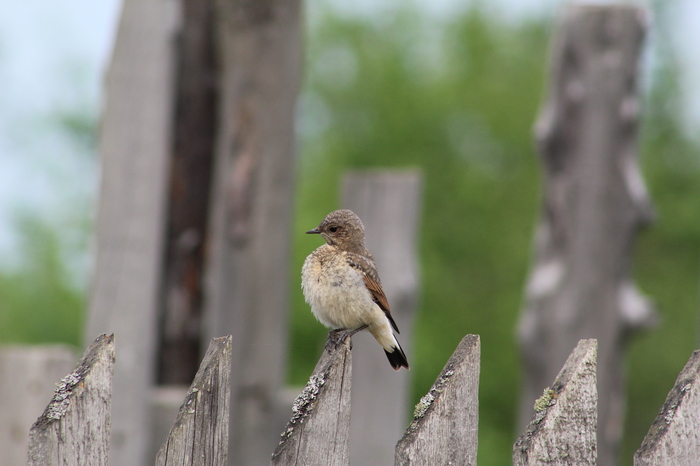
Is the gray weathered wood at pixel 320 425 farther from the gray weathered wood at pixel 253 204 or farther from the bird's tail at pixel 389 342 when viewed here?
the gray weathered wood at pixel 253 204

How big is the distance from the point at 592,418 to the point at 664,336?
518 inches

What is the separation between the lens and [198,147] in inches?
158

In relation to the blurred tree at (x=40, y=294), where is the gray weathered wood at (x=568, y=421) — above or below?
below

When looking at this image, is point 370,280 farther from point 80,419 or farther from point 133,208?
point 80,419

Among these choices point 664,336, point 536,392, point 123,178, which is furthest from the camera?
point 664,336

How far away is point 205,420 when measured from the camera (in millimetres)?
2088

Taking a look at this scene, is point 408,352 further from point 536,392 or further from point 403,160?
point 403,160

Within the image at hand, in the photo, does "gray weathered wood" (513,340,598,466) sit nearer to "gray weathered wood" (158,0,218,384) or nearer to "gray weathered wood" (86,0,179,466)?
"gray weathered wood" (86,0,179,466)

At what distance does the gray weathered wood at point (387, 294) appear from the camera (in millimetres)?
4477

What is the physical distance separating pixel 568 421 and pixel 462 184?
11.5m

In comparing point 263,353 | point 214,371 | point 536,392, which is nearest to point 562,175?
point 536,392

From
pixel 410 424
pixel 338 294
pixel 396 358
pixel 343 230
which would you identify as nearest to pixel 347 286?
pixel 338 294

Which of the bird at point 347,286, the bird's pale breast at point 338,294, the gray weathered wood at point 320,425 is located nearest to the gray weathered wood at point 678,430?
the gray weathered wood at point 320,425

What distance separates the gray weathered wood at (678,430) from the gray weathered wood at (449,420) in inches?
18.3
